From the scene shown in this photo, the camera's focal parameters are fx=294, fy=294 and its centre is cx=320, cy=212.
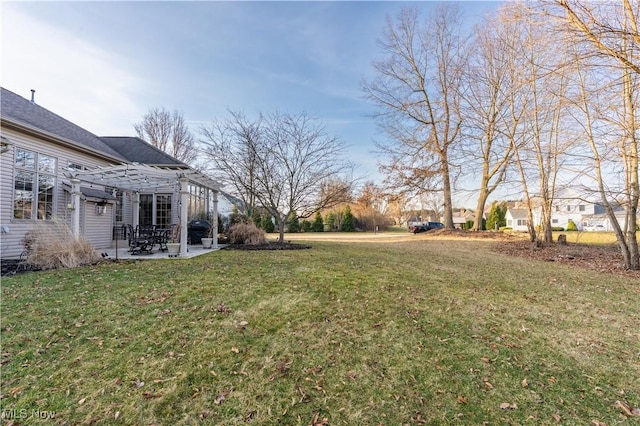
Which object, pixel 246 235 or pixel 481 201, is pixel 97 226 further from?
pixel 481 201

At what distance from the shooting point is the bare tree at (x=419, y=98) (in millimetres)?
18328

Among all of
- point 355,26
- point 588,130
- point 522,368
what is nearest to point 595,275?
point 588,130

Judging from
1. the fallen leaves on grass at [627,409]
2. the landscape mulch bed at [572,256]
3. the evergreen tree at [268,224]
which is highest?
the evergreen tree at [268,224]

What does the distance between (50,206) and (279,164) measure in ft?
23.6

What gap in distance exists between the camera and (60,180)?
9141 millimetres

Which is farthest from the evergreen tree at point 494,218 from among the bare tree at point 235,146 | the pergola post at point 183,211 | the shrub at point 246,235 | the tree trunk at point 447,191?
the pergola post at point 183,211

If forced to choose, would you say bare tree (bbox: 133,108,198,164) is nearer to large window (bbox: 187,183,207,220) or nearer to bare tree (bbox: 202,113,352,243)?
large window (bbox: 187,183,207,220)

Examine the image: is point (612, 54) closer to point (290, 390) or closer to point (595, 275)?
point (595, 275)

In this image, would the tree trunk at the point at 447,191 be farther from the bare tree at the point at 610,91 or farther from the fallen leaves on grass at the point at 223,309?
the fallen leaves on grass at the point at 223,309

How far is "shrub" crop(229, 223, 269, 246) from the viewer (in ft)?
38.9

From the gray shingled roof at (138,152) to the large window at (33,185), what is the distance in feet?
13.5

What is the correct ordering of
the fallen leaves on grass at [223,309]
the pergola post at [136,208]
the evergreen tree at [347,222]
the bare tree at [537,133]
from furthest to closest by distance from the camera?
1. the evergreen tree at [347,222]
2. the pergola post at [136,208]
3. the bare tree at [537,133]
4. the fallen leaves on grass at [223,309]

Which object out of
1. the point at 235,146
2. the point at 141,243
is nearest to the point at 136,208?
the point at 141,243

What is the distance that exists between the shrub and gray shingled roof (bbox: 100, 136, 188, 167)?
158 inches
